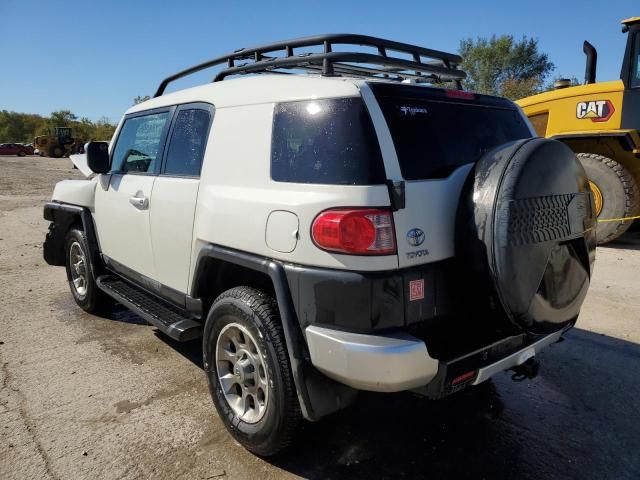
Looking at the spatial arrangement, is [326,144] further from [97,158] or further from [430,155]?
[97,158]

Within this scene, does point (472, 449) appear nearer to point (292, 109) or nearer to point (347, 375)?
point (347, 375)

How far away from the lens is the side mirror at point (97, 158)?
4133mm

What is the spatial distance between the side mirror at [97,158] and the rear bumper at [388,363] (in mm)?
2875

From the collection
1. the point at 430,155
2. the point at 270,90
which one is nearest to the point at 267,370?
the point at 430,155

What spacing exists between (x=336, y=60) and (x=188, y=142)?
119cm

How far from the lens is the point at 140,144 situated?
394cm

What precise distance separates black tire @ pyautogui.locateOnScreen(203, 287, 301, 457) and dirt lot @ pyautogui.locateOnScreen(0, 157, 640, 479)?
0.15 metres

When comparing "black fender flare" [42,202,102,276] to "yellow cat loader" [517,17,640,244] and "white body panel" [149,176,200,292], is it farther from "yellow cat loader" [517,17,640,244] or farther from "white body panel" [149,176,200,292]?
"yellow cat loader" [517,17,640,244]

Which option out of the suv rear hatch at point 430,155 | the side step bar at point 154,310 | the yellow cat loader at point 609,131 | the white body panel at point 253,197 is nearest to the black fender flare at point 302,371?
the white body panel at point 253,197

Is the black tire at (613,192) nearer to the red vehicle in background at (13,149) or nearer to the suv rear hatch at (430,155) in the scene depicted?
the suv rear hatch at (430,155)

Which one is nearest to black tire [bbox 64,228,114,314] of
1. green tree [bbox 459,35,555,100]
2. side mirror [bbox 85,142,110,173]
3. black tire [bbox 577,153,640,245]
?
side mirror [bbox 85,142,110,173]

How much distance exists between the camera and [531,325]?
234 cm

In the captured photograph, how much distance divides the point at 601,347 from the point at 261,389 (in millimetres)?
3003

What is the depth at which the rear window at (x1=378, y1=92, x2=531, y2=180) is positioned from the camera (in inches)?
92.0
